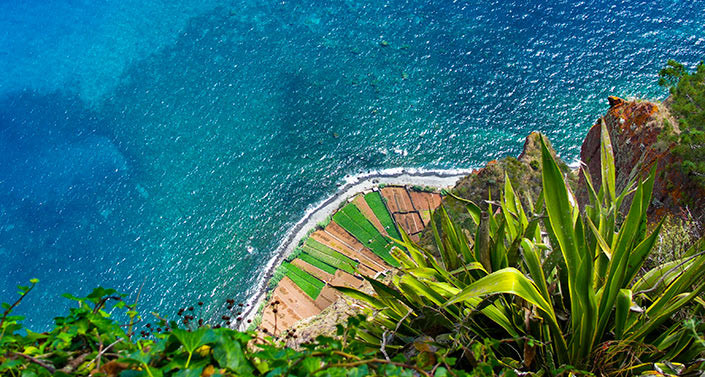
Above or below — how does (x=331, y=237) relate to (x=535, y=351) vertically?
above

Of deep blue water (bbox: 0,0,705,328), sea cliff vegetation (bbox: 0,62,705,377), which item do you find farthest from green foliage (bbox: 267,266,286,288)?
sea cliff vegetation (bbox: 0,62,705,377)

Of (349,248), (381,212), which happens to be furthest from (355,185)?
(349,248)

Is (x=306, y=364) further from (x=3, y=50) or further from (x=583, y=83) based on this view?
(x=3, y=50)

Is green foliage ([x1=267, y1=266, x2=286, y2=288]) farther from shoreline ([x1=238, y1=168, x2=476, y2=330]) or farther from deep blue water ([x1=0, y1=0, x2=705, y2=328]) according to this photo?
deep blue water ([x1=0, y1=0, x2=705, y2=328])

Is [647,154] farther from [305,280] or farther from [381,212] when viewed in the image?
[305,280]

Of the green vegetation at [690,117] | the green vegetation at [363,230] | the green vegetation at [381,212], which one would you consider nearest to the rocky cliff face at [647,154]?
the green vegetation at [690,117]

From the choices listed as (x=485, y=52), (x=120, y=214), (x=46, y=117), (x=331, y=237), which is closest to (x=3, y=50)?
(x=46, y=117)

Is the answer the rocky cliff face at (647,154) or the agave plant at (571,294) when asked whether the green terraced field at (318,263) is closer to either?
the rocky cliff face at (647,154)

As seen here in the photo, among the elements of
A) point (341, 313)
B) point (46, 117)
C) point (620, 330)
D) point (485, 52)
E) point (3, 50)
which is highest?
point (3, 50)
